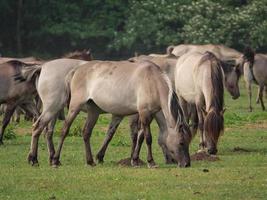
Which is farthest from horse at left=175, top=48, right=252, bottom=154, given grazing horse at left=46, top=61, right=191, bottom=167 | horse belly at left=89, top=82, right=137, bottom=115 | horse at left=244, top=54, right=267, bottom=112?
horse at left=244, top=54, right=267, bottom=112

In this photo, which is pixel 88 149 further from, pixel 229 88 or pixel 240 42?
pixel 240 42

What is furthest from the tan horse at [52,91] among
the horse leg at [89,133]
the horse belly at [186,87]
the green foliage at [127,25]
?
the green foliage at [127,25]

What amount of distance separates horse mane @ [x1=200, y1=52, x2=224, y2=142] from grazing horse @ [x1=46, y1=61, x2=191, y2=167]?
4.50 feet

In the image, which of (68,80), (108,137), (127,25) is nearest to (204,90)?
(108,137)

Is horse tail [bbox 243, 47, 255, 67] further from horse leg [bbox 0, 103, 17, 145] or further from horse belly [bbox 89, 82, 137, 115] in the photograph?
horse belly [bbox 89, 82, 137, 115]

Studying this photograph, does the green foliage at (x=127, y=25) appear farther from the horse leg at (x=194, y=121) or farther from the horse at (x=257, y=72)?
the horse leg at (x=194, y=121)

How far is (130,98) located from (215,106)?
1997mm

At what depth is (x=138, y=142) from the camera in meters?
16.8

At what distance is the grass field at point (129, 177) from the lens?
43.7 ft

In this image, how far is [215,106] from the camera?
1800 cm

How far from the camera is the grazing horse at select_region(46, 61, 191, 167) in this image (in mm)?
16234

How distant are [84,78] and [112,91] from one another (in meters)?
0.55

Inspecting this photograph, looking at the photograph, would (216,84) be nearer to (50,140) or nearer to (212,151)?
(212,151)

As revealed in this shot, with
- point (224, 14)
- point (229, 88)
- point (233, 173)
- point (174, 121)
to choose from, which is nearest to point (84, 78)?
point (174, 121)
